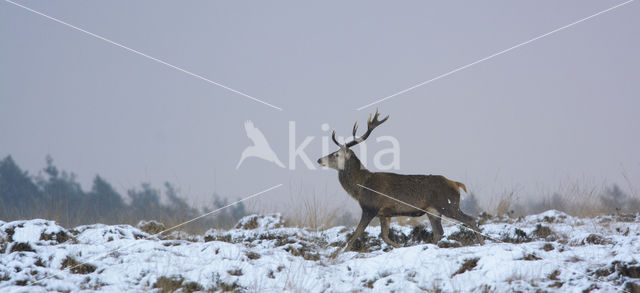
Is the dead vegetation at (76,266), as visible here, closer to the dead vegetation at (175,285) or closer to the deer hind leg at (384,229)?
the dead vegetation at (175,285)

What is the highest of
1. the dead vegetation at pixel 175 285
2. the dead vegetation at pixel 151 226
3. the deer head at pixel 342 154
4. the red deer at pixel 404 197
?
the deer head at pixel 342 154

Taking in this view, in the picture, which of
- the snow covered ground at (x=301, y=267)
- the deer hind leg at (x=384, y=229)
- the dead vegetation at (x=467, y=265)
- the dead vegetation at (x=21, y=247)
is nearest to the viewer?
the snow covered ground at (x=301, y=267)

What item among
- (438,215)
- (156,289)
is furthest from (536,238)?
(156,289)

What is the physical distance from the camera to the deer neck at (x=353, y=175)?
35.7ft

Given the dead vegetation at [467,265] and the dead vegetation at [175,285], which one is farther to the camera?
the dead vegetation at [467,265]

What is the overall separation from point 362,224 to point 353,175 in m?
1.19

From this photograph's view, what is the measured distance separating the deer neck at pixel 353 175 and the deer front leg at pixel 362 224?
0.58 metres

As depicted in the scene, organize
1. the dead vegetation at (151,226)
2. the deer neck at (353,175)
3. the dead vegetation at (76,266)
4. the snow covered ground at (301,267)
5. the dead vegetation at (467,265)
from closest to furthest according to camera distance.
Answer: the snow covered ground at (301,267)
the dead vegetation at (467,265)
the dead vegetation at (76,266)
the deer neck at (353,175)
the dead vegetation at (151,226)

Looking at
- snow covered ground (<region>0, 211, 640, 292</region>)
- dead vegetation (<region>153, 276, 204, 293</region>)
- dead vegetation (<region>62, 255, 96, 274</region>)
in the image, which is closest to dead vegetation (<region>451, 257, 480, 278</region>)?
snow covered ground (<region>0, 211, 640, 292</region>)

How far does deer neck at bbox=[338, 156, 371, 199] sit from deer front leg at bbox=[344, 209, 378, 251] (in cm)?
58

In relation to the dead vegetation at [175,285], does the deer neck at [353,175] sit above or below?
above

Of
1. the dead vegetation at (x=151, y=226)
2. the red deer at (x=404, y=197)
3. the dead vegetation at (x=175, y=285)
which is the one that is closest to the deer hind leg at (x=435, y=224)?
the red deer at (x=404, y=197)

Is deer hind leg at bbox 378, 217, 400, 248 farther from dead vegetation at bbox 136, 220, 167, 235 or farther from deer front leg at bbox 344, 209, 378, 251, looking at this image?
dead vegetation at bbox 136, 220, 167, 235

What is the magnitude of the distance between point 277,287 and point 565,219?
8713mm
